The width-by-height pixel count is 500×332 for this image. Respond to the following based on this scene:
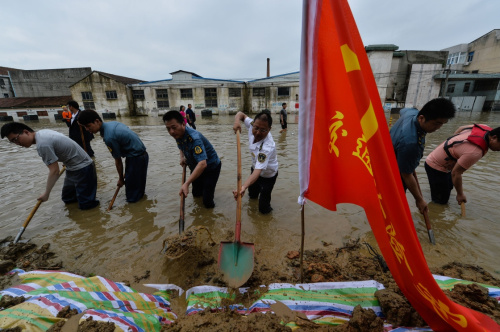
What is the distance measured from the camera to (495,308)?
1.84 meters

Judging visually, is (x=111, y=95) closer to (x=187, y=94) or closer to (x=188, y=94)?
(x=187, y=94)

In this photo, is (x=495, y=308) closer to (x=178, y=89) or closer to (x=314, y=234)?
(x=314, y=234)

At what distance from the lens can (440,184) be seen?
4.14 meters

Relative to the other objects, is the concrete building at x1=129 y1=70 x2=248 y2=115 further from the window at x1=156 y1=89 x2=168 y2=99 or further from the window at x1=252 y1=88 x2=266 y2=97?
the window at x1=252 y1=88 x2=266 y2=97

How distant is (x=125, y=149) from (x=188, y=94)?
2730 cm

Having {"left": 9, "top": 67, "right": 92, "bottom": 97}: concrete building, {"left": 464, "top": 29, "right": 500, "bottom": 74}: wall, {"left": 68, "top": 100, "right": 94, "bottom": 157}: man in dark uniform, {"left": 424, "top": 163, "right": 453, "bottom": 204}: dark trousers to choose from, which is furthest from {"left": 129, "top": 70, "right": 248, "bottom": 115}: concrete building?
{"left": 464, "top": 29, "right": 500, "bottom": 74}: wall

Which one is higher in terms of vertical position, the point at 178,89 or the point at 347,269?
the point at 178,89

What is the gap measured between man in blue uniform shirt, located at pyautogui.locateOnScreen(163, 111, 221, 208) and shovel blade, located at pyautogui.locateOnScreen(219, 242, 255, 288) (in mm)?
1166

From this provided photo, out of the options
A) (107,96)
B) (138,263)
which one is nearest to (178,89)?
(107,96)

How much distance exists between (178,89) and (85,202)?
90.4 feet

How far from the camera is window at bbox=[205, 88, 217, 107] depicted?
1147 inches

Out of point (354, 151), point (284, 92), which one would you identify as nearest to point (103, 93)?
point (284, 92)

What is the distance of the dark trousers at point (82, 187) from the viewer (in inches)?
166

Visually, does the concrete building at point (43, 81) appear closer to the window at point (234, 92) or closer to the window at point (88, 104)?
the window at point (88, 104)
